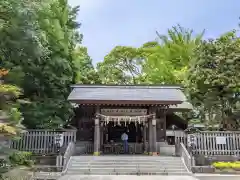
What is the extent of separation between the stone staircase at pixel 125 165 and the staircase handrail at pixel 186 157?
0.21 meters

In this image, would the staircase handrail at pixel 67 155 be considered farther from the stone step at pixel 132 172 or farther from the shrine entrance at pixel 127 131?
the shrine entrance at pixel 127 131

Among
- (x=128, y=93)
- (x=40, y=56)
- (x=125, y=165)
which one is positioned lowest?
(x=125, y=165)

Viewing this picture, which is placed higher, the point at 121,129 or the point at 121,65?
the point at 121,65

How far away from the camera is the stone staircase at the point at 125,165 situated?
1319 centimetres

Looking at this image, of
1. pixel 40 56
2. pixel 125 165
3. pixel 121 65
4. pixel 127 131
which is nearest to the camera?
pixel 125 165

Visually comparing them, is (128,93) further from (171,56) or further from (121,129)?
(171,56)

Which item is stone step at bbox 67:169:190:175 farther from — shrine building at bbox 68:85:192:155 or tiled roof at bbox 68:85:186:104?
tiled roof at bbox 68:85:186:104

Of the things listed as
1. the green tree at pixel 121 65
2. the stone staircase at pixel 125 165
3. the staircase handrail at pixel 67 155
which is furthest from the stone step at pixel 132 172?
the green tree at pixel 121 65

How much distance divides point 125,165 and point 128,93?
4942 mm

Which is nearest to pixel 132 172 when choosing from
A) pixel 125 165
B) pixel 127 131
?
pixel 125 165

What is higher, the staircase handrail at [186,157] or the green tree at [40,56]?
the green tree at [40,56]

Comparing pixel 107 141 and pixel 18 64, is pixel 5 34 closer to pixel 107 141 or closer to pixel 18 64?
pixel 18 64

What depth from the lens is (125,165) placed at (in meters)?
13.8

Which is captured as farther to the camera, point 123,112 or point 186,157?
point 123,112
